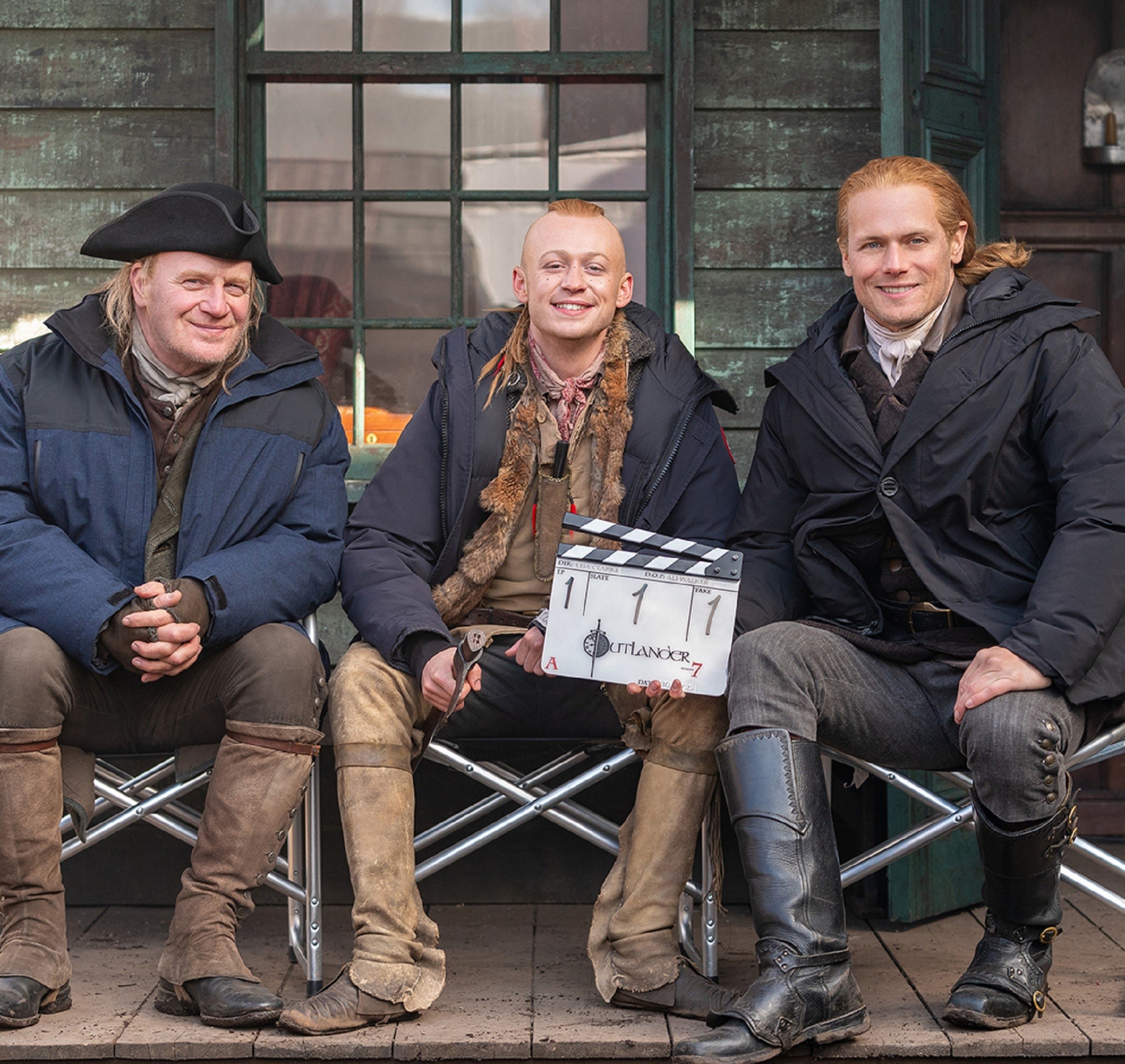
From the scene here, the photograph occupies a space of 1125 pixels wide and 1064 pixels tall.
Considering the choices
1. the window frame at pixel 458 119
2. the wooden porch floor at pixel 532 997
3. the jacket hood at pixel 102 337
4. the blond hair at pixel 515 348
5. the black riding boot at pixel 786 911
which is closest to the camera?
the black riding boot at pixel 786 911

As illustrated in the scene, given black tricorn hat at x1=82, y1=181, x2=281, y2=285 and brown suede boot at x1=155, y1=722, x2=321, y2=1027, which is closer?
brown suede boot at x1=155, y1=722, x2=321, y2=1027

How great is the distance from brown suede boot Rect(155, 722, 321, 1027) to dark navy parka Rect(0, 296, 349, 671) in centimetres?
28

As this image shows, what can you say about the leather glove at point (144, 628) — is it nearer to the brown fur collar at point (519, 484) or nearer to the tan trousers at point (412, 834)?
the tan trousers at point (412, 834)

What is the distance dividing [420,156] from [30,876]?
8.08ft

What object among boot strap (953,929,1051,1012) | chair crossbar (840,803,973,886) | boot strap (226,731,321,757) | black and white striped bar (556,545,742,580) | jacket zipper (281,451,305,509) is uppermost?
jacket zipper (281,451,305,509)

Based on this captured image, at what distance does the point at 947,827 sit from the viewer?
3195 mm

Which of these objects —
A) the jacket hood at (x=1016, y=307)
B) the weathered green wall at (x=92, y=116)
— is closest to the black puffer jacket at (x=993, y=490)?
the jacket hood at (x=1016, y=307)

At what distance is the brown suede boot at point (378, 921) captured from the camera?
294 cm

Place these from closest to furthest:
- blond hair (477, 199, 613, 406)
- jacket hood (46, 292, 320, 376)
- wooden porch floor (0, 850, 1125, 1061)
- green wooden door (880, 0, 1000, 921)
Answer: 1. wooden porch floor (0, 850, 1125, 1061)
2. jacket hood (46, 292, 320, 376)
3. blond hair (477, 199, 613, 406)
4. green wooden door (880, 0, 1000, 921)

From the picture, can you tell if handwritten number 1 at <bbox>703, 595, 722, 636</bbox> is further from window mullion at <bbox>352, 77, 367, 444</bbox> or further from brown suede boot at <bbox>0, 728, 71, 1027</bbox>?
window mullion at <bbox>352, 77, 367, 444</bbox>

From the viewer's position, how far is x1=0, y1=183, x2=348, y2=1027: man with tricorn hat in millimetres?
3021

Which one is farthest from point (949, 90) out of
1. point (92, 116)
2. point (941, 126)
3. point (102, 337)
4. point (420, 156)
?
point (92, 116)

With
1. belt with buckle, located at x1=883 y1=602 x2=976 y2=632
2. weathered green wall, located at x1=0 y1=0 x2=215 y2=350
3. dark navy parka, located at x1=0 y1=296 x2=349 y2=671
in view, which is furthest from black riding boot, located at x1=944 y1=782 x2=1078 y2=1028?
weathered green wall, located at x1=0 y1=0 x2=215 y2=350

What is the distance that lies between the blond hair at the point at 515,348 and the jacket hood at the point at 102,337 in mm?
424
